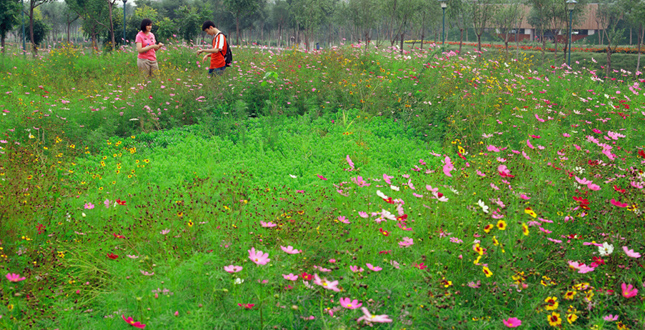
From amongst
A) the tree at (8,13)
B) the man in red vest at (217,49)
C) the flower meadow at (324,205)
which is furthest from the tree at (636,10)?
the tree at (8,13)

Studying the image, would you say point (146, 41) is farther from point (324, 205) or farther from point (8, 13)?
point (8, 13)

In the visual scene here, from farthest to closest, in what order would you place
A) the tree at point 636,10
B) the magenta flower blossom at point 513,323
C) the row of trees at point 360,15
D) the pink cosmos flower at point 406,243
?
1. the tree at point 636,10
2. the row of trees at point 360,15
3. the pink cosmos flower at point 406,243
4. the magenta flower blossom at point 513,323

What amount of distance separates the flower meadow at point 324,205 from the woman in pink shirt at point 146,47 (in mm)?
587

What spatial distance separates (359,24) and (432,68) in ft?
120

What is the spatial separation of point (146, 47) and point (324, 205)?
6.08 m

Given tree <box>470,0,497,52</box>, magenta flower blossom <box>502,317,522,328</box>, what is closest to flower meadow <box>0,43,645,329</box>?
magenta flower blossom <box>502,317,522,328</box>

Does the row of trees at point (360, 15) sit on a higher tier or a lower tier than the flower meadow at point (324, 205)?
higher

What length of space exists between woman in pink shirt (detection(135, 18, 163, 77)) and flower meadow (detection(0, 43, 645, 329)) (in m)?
0.59

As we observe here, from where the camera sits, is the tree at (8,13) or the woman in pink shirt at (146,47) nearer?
the woman in pink shirt at (146,47)

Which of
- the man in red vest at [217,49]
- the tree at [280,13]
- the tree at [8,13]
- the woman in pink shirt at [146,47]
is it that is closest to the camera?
the man in red vest at [217,49]

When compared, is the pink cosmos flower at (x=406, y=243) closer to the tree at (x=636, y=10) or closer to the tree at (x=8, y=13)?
the tree at (x=8, y=13)

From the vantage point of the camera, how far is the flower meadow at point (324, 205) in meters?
2.29

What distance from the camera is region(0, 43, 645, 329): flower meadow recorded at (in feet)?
7.50

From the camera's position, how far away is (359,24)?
42500mm
